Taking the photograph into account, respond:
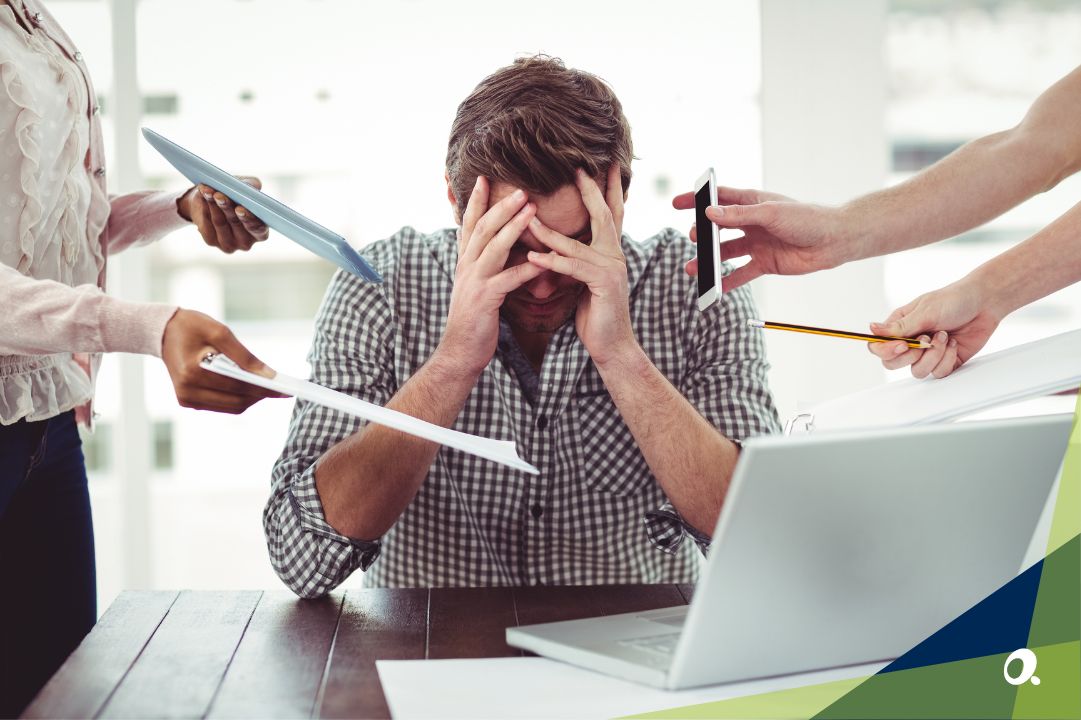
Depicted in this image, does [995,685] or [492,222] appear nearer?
[995,685]

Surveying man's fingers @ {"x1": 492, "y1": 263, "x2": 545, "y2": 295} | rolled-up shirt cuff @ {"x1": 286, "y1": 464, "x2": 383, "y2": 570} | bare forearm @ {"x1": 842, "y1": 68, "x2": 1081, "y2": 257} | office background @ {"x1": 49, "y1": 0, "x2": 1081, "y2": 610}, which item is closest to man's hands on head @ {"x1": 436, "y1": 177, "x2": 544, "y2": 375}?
man's fingers @ {"x1": 492, "y1": 263, "x2": 545, "y2": 295}

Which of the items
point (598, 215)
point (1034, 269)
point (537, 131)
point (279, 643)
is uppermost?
point (537, 131)

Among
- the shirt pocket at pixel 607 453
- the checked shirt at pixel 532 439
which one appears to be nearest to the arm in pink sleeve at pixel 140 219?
the checked shirt at pixel 532 439

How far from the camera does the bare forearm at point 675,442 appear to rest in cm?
125

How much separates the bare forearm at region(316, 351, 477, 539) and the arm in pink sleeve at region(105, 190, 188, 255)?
1.56ft

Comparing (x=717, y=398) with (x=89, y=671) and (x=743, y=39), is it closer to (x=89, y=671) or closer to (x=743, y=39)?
(x=89, y=671)

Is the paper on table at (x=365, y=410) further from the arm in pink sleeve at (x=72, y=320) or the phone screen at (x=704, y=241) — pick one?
the phone screen at (x=704, y=241)

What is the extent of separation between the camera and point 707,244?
1163mm

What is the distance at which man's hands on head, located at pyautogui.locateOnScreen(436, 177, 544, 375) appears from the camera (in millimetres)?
1212

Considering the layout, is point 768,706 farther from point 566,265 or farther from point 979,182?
point 979,182

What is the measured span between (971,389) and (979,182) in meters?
0.51

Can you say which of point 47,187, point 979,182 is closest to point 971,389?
point 979,182

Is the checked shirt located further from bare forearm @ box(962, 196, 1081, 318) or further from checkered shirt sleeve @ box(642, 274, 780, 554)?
bare forearm @ box(962, 196, 1081, 318)

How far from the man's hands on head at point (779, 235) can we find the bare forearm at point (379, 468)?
1.32 ft
